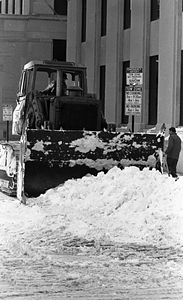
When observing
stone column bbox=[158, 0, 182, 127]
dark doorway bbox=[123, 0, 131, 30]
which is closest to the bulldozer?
stone column bbox=[158, 0, 182, 127]

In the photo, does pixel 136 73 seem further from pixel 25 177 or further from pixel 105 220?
pixel 105 220

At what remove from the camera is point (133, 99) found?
20.7 m

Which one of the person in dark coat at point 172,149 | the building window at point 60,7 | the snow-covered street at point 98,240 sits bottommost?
the snow-covered street at point 98,240

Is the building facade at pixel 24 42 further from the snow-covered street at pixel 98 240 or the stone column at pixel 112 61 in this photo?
the snow-covered street at pixel 98 240

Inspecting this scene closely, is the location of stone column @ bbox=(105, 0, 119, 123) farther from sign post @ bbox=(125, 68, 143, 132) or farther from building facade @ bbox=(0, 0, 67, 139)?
building facade @ bbox=(0, 0, 67, 139)

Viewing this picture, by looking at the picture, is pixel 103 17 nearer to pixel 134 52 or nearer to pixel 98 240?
pixel 134 52

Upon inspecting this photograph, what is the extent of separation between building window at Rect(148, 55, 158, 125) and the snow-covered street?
14.2 m

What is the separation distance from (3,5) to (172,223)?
5521cm

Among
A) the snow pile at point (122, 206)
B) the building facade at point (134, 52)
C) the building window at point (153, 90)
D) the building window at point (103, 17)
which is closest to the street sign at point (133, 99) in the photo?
the building facade at point (134, 52)

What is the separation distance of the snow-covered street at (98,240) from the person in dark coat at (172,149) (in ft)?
21.6

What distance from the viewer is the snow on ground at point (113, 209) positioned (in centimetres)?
1031

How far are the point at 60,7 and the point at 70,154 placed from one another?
37.7 metres

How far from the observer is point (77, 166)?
13.8 meters

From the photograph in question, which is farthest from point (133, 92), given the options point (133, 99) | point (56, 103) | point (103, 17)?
point (103, 17)
